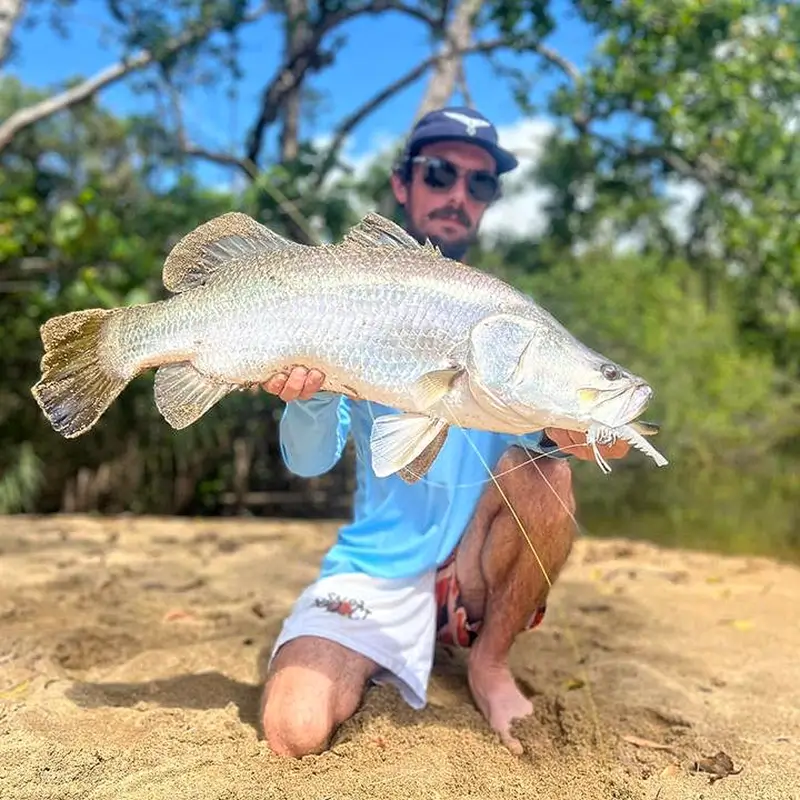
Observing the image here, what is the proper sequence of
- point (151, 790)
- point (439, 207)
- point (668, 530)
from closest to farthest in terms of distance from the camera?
point (151, 790) < point (439, 207) < point (668, 530)

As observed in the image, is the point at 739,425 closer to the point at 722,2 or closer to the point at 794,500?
the point at 794,500

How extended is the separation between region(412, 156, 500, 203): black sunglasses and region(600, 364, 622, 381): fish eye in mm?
1312

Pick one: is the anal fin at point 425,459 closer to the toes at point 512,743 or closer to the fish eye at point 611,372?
the fish eye at point 611,372

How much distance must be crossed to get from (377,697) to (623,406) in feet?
4.45

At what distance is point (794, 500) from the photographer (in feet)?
36.0

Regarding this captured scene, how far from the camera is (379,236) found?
2.39m

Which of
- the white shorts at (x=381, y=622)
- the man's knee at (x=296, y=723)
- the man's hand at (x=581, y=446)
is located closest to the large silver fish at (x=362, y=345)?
the man's hand at (x=581, y=446)

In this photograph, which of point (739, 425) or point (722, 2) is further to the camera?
point (739, 425)

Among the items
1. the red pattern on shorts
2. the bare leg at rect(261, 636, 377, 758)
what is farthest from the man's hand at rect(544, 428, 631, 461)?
the bare leg at rect(261, 636, 377, 758)

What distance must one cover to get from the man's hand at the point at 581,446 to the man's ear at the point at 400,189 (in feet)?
4.45

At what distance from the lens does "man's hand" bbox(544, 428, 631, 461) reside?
2.26 m

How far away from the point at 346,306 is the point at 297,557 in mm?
3487

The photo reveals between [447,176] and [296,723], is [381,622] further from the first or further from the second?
[447,176]

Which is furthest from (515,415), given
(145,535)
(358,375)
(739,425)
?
(739,425)
